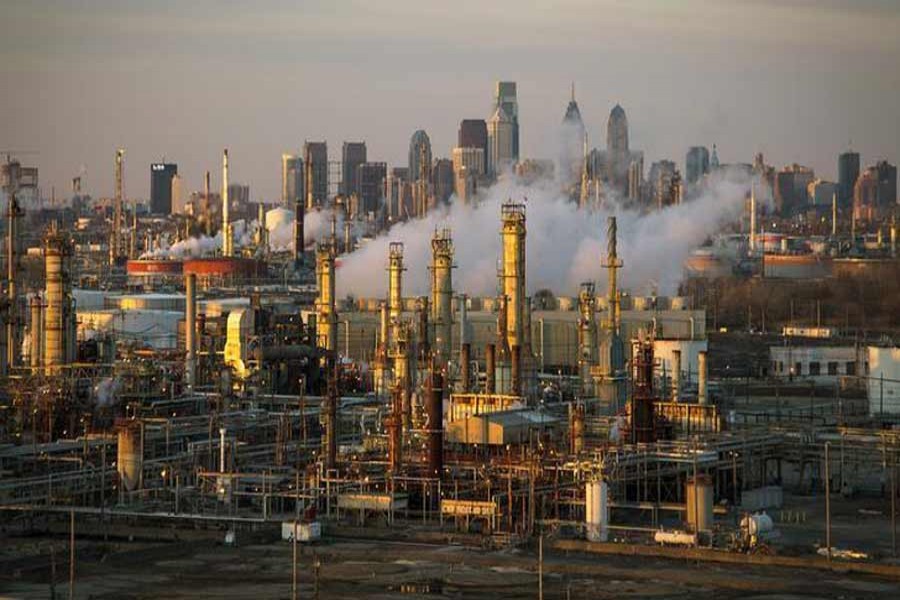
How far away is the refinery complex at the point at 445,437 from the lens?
862 inches

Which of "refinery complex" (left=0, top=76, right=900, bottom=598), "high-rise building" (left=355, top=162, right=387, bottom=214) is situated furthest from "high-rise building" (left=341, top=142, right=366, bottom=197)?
"refinery complex" (left=0, top=76, right=900, bottom=598)

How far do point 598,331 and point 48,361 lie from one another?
1254cm

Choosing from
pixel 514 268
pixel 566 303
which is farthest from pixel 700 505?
pixel 566 303

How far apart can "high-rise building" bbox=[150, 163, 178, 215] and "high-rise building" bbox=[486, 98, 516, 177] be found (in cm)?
2423

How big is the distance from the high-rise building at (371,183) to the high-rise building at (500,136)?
34.9ft

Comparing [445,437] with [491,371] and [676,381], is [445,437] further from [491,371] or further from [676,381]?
[676,381]

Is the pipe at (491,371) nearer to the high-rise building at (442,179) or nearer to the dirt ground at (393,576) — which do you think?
the dirt ground at (393,576)

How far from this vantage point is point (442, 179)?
110m

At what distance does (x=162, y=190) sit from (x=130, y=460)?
105 m

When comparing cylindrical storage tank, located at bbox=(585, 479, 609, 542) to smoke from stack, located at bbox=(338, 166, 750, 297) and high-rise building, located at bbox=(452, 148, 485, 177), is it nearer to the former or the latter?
smoke from stack, located at bbox=(338, 166, 750, 297)

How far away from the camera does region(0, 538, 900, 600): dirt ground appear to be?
2022 centimetres

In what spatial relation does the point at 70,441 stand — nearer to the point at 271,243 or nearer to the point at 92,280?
the point at 92,280

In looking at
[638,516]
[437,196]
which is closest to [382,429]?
[638,516]

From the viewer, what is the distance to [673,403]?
1260 inches
